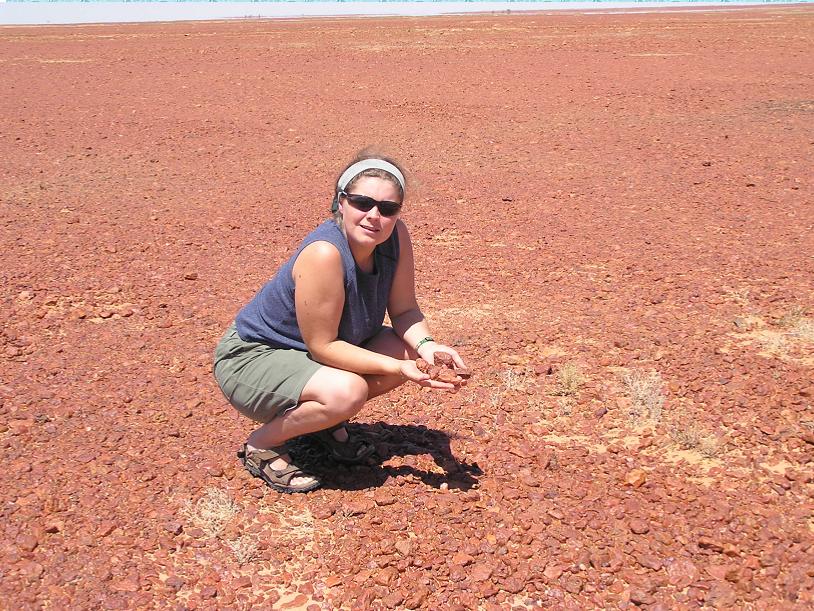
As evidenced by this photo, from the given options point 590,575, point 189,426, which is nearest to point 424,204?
point 189,426

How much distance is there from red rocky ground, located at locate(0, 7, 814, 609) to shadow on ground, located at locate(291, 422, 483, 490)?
0.01m

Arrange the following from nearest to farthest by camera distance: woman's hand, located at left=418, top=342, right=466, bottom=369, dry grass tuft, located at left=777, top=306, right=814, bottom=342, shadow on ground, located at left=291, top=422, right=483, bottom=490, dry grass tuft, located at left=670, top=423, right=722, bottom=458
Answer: woman's hand, located at left=418, top=342, right=466, bottom=369, shadow on ground, located at left=291, top=422, right=483, bottom=490, dry grass tuft, located at left=670, top=423, right=722, bottom=458, dry grass tuft, located at left=777, top=306, right=814, bottom=342

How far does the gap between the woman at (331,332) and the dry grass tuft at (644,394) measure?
1.30 metres

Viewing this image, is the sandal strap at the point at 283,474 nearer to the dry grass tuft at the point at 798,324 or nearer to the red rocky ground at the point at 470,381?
the red rocky ground at the point at 470,381

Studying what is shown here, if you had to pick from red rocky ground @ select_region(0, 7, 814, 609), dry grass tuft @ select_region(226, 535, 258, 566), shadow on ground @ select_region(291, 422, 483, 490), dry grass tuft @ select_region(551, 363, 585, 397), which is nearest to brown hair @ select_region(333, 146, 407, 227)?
red rocky ground @ select_region(0, 7, 814, 609)

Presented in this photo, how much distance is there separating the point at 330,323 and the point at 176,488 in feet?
3.46

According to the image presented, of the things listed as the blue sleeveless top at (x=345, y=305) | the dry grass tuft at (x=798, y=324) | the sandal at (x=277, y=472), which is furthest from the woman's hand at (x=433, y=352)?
the dry grass tuft at (x=798, y=324)

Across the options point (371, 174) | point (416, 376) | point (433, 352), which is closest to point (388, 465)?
point (433, 352)

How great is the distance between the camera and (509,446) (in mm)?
3826

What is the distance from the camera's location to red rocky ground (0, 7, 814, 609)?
299cm

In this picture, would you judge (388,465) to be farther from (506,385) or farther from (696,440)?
(696,440)

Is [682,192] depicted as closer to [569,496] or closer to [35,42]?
[569,496]

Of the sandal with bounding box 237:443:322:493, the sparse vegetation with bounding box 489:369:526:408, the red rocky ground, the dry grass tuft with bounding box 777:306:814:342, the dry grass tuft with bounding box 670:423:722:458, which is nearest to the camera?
the red rocky ground

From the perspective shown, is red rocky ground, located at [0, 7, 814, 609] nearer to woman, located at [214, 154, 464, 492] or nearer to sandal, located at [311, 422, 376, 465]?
sandal, located at [311, 422, 376, 465]
